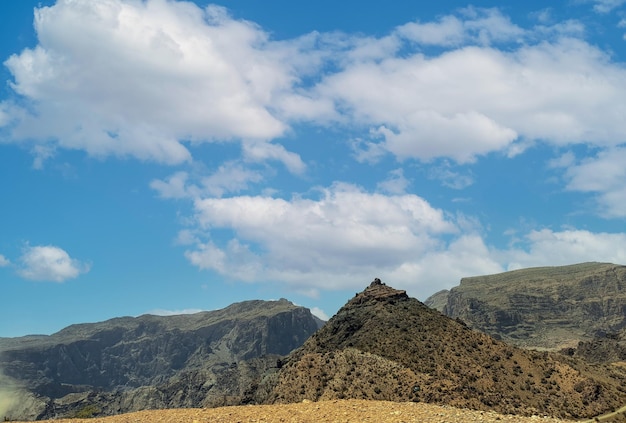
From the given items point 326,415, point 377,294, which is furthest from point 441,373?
point 326,415

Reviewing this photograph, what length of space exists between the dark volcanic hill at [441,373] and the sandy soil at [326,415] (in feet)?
109

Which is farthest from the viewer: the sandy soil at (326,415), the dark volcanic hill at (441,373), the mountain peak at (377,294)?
the mountain peak at (377,294)

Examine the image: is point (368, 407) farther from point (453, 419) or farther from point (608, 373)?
point (608, 373)

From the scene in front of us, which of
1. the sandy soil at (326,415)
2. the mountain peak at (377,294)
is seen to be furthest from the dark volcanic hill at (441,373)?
the sandy soil at (326,415)

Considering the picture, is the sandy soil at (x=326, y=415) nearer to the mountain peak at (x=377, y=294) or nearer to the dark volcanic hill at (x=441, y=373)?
the dark volcanic hill at (x=441, y=373)

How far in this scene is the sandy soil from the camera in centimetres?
2012

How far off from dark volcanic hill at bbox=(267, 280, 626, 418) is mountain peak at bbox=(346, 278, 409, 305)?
962 centimetres

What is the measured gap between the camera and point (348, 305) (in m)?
102

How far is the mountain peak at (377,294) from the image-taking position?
96.9 m

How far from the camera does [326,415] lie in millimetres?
20656

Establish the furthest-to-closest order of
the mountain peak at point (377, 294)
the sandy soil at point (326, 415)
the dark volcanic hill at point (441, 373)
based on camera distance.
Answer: the mountain peak at point (377, 294), the dark volcanic hill at point (441, 373), the sandy soil at point (326, 415)

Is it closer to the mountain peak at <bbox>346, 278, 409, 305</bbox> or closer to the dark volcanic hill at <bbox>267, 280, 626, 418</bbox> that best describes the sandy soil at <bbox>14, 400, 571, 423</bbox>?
the dark volcanic hill at <bbox>267, 280, 626, 418</bbox>

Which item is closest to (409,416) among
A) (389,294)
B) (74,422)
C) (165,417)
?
(165,417)

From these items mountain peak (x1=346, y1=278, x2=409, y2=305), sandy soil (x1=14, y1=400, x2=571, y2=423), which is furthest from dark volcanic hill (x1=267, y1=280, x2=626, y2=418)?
sandy soil (x1=14, y1=400, x2=571, y2=423)
